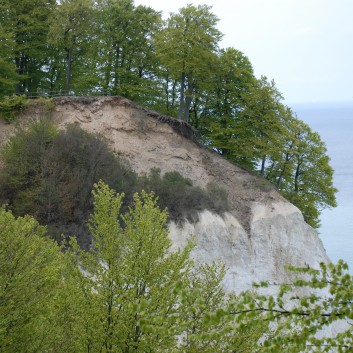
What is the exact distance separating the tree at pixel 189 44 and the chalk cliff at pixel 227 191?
3.98m

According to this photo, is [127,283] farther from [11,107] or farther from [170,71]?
[170,71]

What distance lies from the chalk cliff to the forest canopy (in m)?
3.00

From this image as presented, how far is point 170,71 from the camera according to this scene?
35188mm

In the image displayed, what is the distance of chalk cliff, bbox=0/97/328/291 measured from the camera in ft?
92.5

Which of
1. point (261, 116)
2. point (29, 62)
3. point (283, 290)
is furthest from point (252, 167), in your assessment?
point (283, 290)

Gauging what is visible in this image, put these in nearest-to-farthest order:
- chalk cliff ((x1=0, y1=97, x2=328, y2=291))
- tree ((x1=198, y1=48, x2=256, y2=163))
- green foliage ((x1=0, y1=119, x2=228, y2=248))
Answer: green foliage ((x1=0, y1=119, x2=228, y2=248))
chalk cliff ((x1=0, y1=97, x2=328, y2=291))
tree ((x1=198, y1=48, x2=256, y2=163))

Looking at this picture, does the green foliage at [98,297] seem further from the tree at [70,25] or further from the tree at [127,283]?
the tree at [70,25]

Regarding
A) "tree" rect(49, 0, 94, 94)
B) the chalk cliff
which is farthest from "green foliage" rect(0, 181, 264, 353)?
"tree" rect(49, 0, 94, 94)

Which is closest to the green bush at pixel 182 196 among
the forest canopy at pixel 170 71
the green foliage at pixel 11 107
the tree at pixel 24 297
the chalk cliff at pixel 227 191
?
the chalk cliff at pixel 227 191

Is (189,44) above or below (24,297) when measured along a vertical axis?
above

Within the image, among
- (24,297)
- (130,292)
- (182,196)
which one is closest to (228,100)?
(182,196)

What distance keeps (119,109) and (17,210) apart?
463 inches

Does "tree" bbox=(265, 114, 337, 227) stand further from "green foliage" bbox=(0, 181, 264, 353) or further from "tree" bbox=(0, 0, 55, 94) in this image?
"green foliage" bbox=(0, 181, 264, 353)

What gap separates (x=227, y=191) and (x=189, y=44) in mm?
11274
